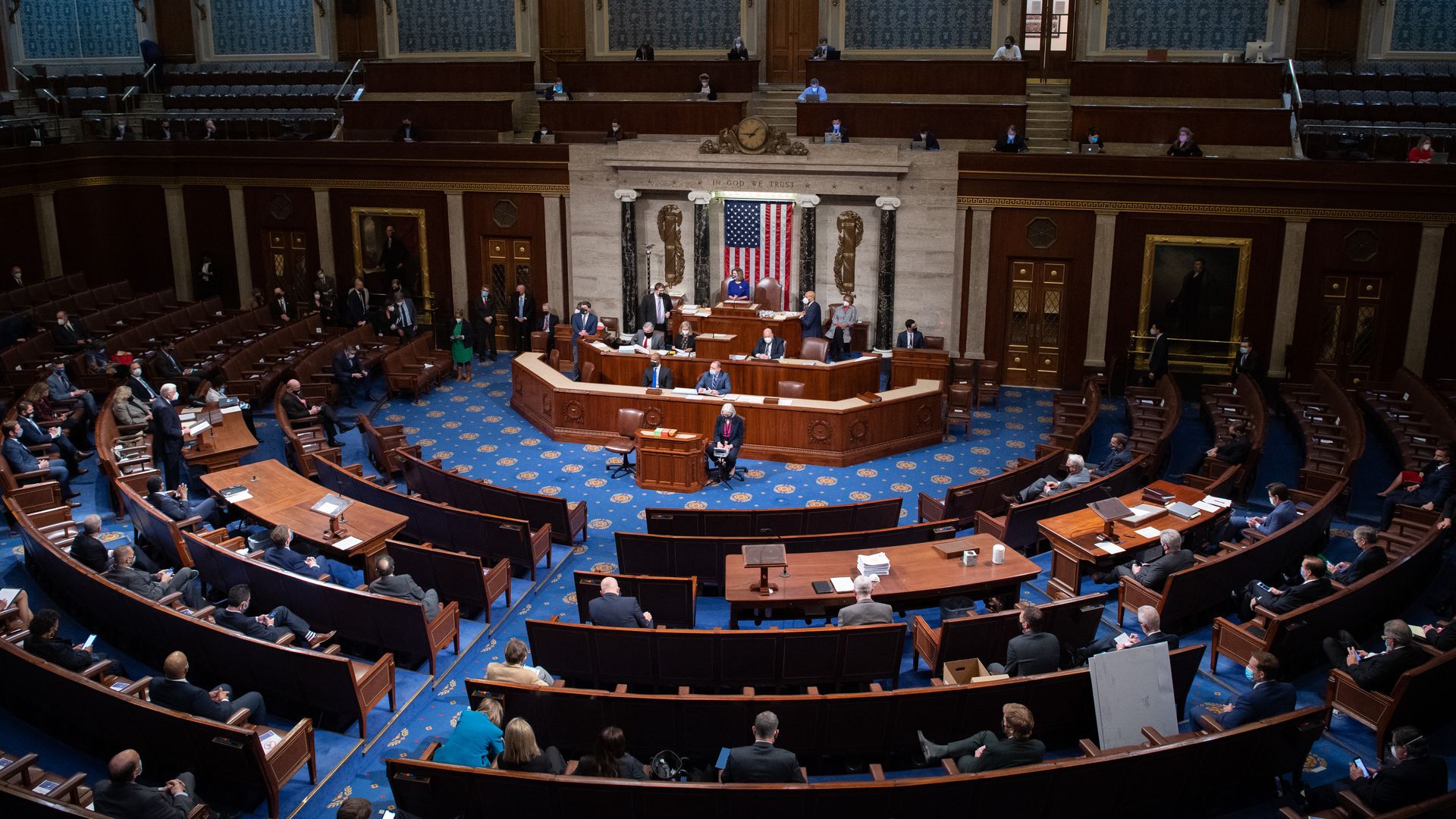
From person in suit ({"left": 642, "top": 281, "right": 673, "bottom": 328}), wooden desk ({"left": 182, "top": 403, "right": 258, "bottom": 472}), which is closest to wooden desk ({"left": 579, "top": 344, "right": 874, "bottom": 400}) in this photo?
person in suit ({"left": 642, "top": 281, "right": 673, "bottom": 328})

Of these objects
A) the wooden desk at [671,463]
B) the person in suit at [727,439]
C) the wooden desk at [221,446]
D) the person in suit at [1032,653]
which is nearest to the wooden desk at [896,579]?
the person in suit at [1032,653]

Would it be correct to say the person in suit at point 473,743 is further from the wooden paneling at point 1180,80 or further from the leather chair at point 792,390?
the wooden paneling at point 1180,80

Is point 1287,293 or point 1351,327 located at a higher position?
point 1287,293

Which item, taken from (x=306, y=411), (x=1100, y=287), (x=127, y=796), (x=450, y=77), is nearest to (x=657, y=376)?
(x=306, y=411)

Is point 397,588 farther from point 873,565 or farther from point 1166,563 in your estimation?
point 1166,563

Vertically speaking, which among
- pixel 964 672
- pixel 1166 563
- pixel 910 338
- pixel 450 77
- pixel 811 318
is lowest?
pixel 964 672

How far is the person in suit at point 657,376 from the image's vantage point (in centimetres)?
1609

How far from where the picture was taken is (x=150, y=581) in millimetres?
9500

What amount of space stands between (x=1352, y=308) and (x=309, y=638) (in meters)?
16.0

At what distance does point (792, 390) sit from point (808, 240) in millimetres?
4460

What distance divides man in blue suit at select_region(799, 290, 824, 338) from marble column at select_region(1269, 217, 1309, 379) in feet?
23.5

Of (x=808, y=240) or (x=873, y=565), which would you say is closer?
(x=873, y=565)

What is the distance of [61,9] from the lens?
83.8ft

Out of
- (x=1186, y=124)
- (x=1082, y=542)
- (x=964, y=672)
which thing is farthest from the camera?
(x=1186, y=124)
